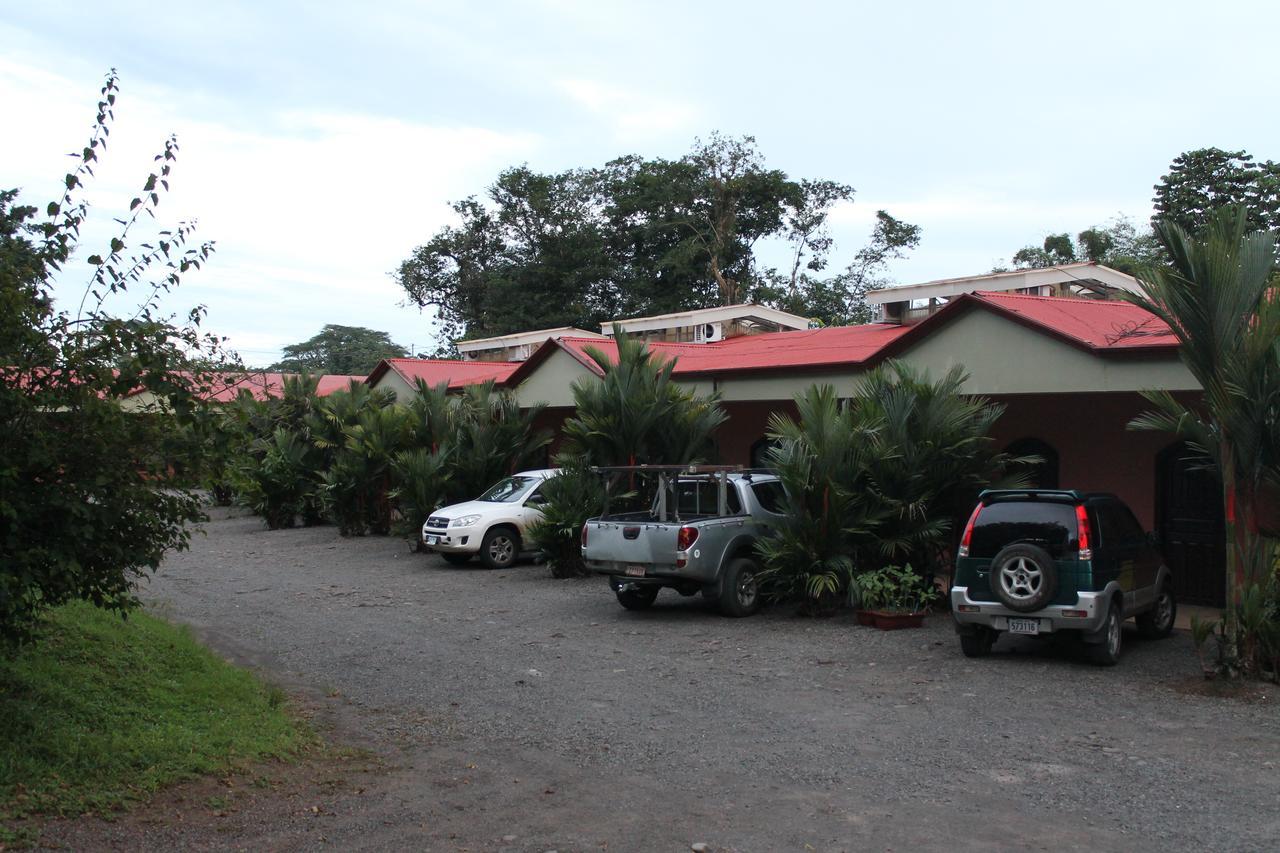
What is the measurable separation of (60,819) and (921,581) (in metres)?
10.3

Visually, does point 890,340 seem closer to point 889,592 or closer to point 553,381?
point 889,592

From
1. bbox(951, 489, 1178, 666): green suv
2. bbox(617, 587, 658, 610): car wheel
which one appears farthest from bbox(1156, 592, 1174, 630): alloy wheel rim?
bbox(617, 587, 658, 610): car wheel

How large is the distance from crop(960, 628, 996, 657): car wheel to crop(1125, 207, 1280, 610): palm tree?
7.58 ft

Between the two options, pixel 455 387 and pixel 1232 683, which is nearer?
pixel 1232 683

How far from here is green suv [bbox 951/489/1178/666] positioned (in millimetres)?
10422

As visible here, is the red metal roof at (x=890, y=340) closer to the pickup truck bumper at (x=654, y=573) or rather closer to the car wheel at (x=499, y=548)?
the car wheel at (x=499, y=548)

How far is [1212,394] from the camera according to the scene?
9.89m

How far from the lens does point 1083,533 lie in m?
10.5

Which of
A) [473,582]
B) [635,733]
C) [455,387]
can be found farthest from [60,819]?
[455,387]

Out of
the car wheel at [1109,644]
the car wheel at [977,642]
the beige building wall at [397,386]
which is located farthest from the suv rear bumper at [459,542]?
the car wheel at [1109,644]

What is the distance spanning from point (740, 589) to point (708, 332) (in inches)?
683

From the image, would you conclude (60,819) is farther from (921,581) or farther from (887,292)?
(887,292)

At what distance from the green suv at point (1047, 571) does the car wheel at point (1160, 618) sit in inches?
29.9

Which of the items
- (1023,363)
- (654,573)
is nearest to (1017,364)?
(1023,363)
